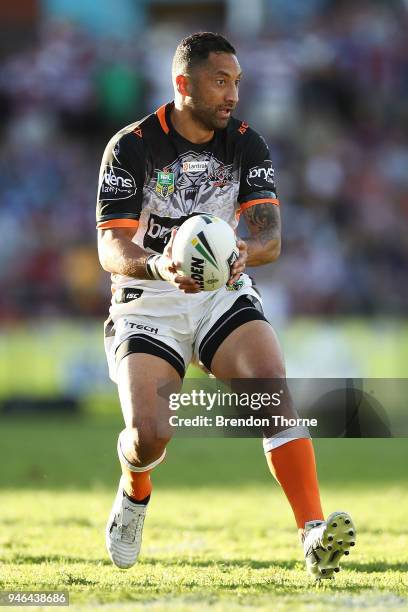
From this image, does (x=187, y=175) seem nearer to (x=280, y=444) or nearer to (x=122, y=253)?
(x=122, y=253)

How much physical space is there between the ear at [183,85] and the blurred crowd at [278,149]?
11.6 meters

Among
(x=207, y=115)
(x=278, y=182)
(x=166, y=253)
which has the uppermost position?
(x=278, y=182)

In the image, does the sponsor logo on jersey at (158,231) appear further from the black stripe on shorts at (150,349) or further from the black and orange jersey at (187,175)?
the black stripe on shorts at (150,349)

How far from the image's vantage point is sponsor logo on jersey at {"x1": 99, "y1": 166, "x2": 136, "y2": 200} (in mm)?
5691

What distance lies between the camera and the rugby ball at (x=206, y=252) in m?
5.11

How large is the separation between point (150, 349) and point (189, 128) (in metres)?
1.14

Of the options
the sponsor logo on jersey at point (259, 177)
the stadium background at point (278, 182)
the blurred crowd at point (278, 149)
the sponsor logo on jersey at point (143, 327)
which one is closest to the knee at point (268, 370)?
the sponsor logo on jersey at point (143, 327)

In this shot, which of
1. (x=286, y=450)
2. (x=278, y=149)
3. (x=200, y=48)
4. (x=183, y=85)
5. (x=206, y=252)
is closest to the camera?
(x=206, y=252)

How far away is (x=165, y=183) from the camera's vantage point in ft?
19.2

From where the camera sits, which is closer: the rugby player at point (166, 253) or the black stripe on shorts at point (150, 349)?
the rugby player at point (166, 253)

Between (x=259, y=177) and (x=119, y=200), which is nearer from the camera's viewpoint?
(x=119, y=200)

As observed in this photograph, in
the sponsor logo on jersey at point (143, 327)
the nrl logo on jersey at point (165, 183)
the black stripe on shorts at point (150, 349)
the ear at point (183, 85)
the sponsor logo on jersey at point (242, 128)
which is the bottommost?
the black stripe on shorts at point (150, 349)

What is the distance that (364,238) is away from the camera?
738 inches

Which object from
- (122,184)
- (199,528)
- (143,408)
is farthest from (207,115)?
(199,528)
